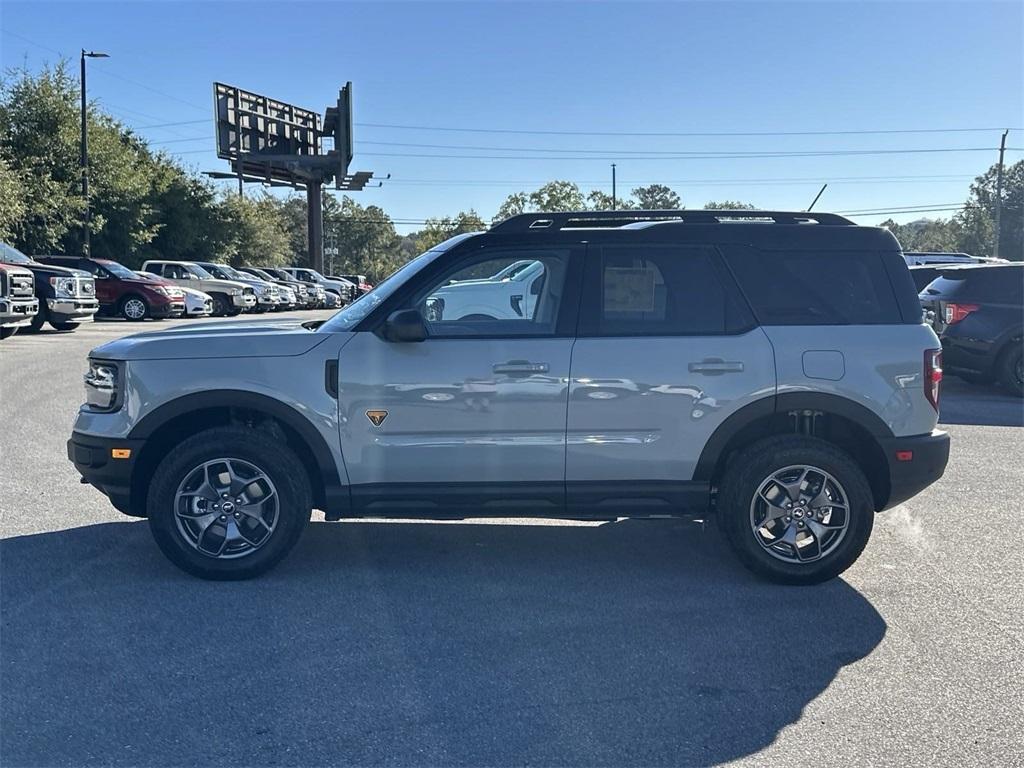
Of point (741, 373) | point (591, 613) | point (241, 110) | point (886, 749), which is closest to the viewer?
point (886, 749)

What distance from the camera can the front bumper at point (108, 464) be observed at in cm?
482

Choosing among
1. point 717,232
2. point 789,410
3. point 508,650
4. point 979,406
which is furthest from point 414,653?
point 979,406

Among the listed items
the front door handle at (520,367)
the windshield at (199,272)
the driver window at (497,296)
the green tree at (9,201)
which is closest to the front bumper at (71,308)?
the green tree at (9,201)

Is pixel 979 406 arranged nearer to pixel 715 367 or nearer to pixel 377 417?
pixel 715 367

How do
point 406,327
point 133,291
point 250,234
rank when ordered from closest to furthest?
1. point 406,327
2. point 133,291
3. point 250,234

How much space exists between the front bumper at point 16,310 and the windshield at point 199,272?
12.7m

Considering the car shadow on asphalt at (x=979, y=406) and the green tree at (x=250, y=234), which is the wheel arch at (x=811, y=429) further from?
the green tree at (x=250, y=234)

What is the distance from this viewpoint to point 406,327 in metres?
4.66

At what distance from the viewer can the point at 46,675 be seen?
3.78 metres

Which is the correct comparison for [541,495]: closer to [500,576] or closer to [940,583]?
[500,576]

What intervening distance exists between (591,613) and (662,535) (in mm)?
1510

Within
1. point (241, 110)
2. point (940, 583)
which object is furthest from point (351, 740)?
point (241, 110)

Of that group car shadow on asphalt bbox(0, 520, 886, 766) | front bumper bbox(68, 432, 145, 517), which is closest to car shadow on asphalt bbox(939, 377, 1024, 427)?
car shadow on asphalt bbox(0, 520, 886, 766)

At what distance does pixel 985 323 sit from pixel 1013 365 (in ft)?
2.21
